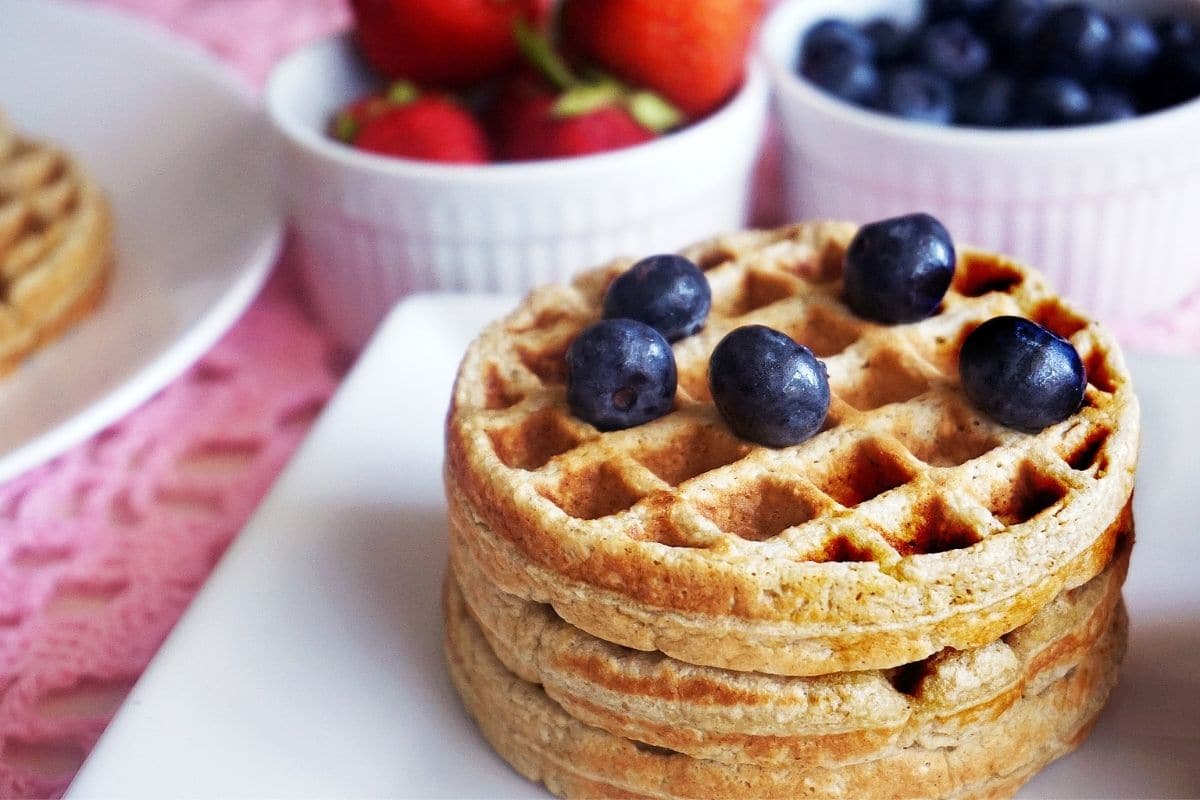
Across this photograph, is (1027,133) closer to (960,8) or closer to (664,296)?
(960,8)

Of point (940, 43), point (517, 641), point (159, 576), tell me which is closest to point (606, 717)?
point (517, 641)

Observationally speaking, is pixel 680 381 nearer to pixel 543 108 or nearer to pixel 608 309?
pixel 608 309

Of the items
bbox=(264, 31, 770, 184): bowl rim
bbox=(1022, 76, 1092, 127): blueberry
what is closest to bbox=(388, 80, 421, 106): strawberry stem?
bbox=(264, 31, 770, 184): bowl rim

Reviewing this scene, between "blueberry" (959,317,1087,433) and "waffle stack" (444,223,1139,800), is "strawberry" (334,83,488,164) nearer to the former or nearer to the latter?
"waffle stack" (444,223,1139,800)

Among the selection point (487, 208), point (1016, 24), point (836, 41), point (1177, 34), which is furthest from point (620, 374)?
point (1177, 34)

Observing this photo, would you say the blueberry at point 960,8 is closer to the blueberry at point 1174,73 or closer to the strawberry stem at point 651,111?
the blueberry at point 1174,73

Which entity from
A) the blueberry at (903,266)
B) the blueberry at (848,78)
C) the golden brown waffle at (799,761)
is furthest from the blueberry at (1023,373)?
the blueberry at (848,78)
